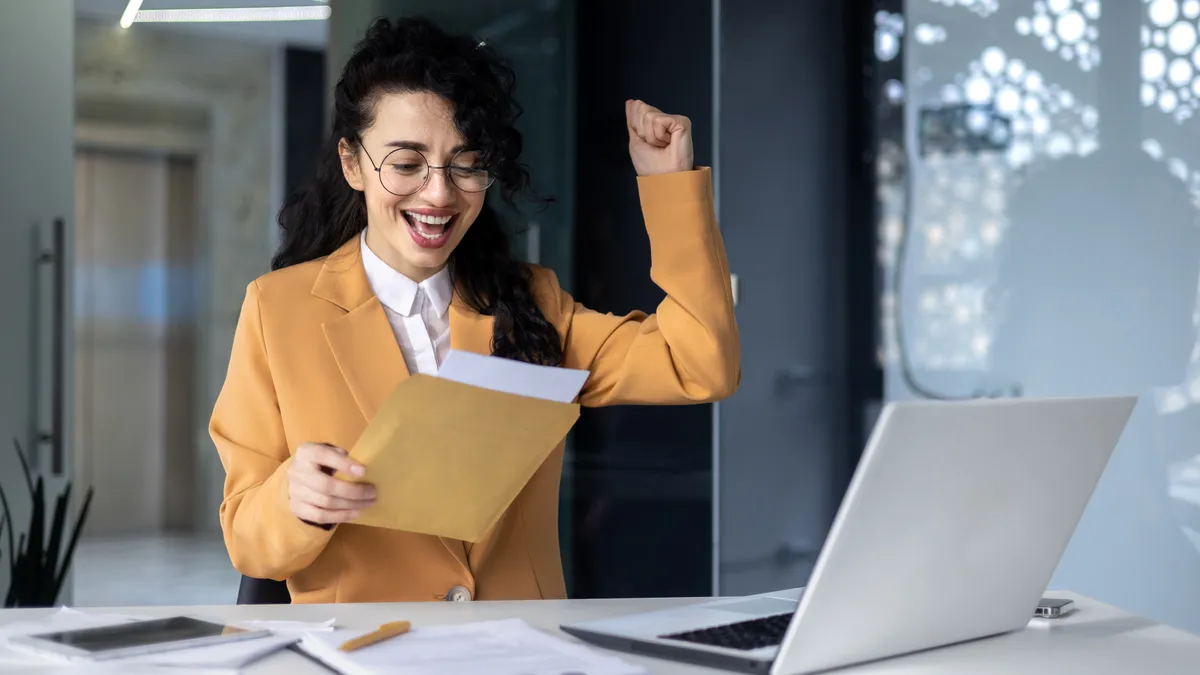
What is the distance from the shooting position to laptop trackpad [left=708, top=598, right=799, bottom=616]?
1.17 m

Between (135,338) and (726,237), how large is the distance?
1.53m

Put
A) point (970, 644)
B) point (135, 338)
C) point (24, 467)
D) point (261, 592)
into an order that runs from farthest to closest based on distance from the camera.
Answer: point (135, 338)
point (24, 467)
point (261, 592)
point (970, 644)

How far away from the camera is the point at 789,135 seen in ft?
10.9

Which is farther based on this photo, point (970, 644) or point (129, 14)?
point (129, 14)

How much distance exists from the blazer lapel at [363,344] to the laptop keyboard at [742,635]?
0.60 m

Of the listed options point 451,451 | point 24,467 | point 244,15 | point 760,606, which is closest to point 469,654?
point 451,451

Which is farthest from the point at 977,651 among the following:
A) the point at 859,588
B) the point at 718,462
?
the point at 718,462

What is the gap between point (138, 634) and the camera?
107cm

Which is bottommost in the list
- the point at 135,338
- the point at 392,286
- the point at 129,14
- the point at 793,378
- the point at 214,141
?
the point at 793,378

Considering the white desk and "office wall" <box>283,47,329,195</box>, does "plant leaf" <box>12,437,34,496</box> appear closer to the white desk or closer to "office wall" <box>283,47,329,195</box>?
"office wall" <box>283,47,329,195</box>

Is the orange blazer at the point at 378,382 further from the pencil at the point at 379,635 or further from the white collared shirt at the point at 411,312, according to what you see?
the pencil at the point at 379,635

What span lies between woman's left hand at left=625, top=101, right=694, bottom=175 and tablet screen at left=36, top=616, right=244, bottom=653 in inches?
31.3

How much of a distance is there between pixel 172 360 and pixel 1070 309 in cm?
214

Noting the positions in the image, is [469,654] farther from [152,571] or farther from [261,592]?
[152,571]
